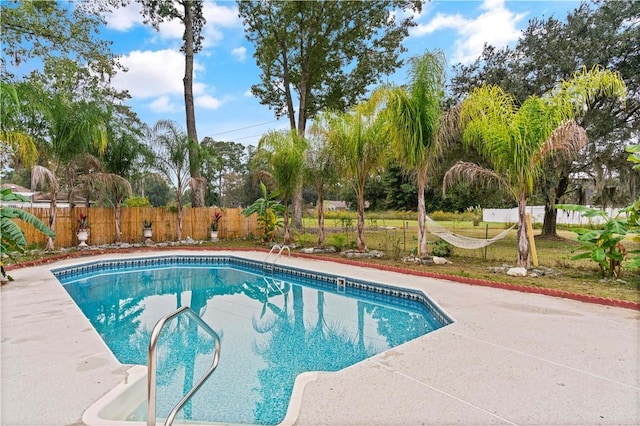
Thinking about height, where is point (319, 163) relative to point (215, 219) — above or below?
above

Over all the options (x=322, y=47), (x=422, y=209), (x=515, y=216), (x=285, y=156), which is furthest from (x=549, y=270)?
(x=515, y=216)

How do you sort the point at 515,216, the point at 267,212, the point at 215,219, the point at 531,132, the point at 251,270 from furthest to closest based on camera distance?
the point at 515,216
the point at 215,219
the point at 267,212
the point at 251,270
the point at 531,132

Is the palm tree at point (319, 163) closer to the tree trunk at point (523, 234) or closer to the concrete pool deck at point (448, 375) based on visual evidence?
the tree trunk at point (523, 234)

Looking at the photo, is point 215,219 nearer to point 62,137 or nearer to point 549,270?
point 62,137

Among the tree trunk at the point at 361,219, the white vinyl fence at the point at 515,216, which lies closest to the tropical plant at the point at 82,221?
the tree trunk at the point at 361,219

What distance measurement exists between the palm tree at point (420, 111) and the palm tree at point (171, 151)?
347 inches

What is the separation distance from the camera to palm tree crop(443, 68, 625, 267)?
6992mm

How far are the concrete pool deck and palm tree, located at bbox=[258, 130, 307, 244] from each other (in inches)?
322

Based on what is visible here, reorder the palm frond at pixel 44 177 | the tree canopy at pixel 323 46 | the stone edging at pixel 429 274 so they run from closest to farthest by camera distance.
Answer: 1. the stone edging at pixel 429 274
2. the palm frond at pixel 44 177
3. the tree canopy at pixel 323 46

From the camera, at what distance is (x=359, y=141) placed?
1027 cm

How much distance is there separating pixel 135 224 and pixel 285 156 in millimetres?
7138

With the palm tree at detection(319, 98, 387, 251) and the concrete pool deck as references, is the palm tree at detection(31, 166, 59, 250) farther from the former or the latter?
the palm tree at detection(319, 98, 387, 251)

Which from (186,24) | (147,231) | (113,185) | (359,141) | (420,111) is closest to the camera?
(420,111)

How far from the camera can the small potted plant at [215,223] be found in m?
15.3
